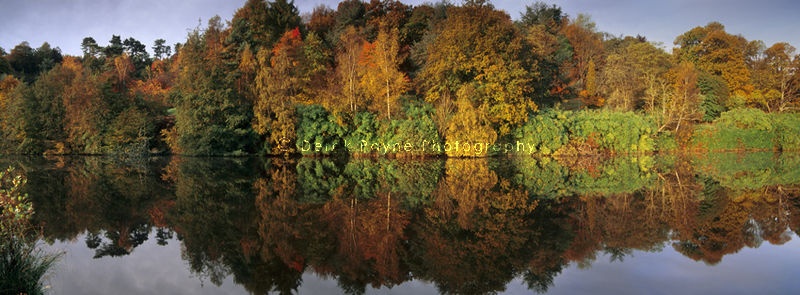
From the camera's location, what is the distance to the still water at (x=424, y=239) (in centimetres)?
429

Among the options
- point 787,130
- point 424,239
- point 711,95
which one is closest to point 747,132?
point 787,130

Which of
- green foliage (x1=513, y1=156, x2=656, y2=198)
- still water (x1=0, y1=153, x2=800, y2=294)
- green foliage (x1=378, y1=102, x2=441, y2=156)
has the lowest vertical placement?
still water (x1=0, y1=153, x2=800, y2=294)

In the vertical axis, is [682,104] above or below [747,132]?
above

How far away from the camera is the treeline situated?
22.0m

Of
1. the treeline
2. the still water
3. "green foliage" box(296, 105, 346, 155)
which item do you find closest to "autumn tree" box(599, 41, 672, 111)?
the treeline

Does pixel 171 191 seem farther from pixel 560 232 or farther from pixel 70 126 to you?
pixel 70 126

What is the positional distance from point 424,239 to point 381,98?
17.7 meters

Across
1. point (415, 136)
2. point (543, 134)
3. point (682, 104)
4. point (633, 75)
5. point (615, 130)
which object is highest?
point (633, 75)

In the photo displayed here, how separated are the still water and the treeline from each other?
39.0ft

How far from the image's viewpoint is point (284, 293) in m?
4.03

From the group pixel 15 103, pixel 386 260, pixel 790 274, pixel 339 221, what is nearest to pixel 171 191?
pixel 339 221

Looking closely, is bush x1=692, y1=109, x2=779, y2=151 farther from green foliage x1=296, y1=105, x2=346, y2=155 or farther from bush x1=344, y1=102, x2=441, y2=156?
green foliage x1=296, y1=105, x2=346, y2=155

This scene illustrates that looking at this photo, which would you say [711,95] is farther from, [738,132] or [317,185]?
[317,185]

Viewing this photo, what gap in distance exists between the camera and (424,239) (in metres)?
5.68
